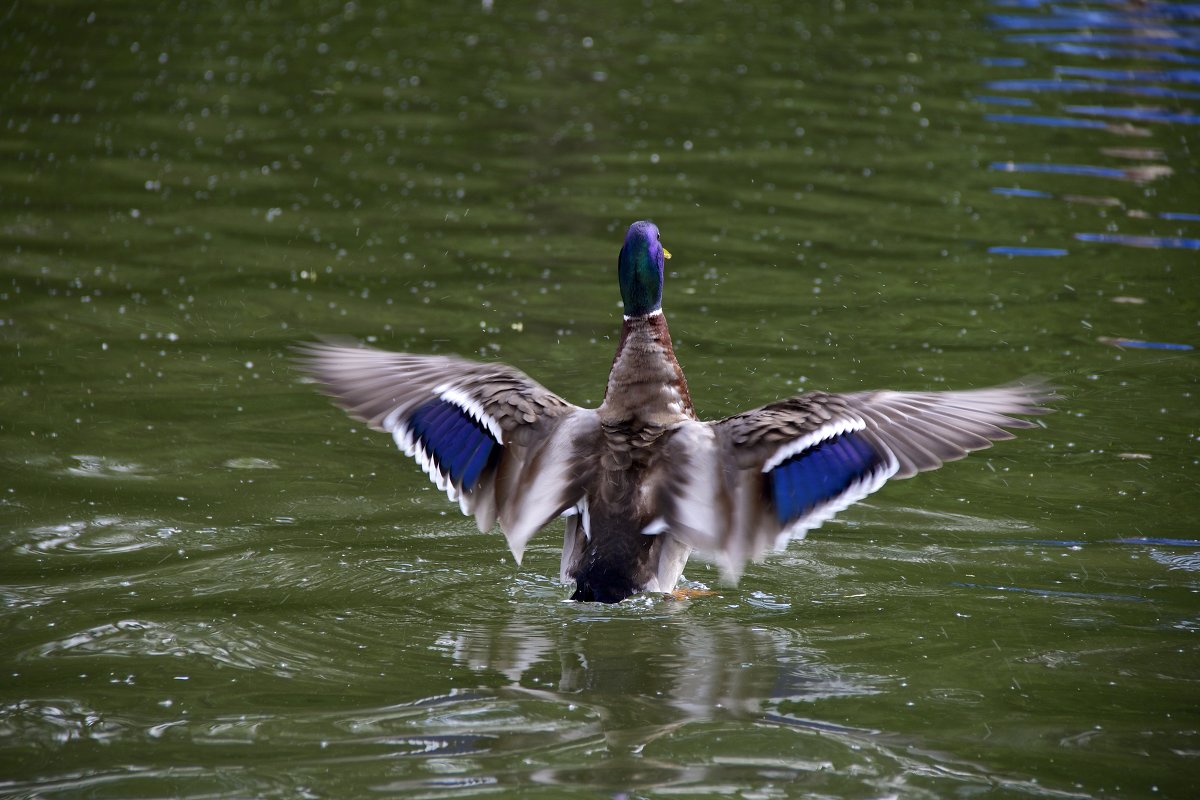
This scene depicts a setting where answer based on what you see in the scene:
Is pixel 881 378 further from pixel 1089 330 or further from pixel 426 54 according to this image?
pixel 426 54

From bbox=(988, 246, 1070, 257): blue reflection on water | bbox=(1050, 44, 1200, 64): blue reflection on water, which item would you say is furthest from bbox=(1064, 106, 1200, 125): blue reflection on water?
bbox=(988, 246, 1070, 257): blue reflection on water

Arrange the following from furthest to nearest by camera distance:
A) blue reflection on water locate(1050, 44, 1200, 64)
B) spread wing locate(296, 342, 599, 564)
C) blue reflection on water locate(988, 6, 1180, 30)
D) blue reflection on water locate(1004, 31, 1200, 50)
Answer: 1. blue reflection on water locate(988, 6, 1180, 30)
2. blue reflection on water locate(1004, 31, 1200, 50)
3. blue reflection on water locate(1050, 44, 1200, 64)
4. spread wing locate(296, 342, 599, 564)

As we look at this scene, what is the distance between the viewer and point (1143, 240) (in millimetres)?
10328

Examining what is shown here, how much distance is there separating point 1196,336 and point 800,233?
2.76 m

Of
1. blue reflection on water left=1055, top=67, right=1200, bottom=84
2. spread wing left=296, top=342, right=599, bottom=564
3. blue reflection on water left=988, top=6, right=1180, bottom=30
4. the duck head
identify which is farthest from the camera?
blue reflection on water left=988, top=6, right=1180, bottom=30

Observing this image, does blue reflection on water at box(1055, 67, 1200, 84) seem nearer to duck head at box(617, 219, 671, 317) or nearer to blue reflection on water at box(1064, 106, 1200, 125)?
blue reflection on water at box(1064, 106, 1200, 125)

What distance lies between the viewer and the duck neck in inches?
224

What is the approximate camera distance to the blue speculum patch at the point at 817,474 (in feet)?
17.4

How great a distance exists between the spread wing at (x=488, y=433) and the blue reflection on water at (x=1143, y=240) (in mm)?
5802

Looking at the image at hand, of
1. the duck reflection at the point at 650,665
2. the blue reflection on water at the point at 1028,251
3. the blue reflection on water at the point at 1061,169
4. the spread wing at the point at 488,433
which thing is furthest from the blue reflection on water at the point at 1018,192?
the duck reflection at the point at 650,665

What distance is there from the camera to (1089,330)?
28.8ft

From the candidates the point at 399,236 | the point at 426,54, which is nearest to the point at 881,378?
the point at 399,236

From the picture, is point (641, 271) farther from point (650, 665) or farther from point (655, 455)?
point (650, 665)

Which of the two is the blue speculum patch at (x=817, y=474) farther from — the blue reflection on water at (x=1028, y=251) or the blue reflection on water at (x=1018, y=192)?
the blue reflection on water at (x=1018, y=192)
